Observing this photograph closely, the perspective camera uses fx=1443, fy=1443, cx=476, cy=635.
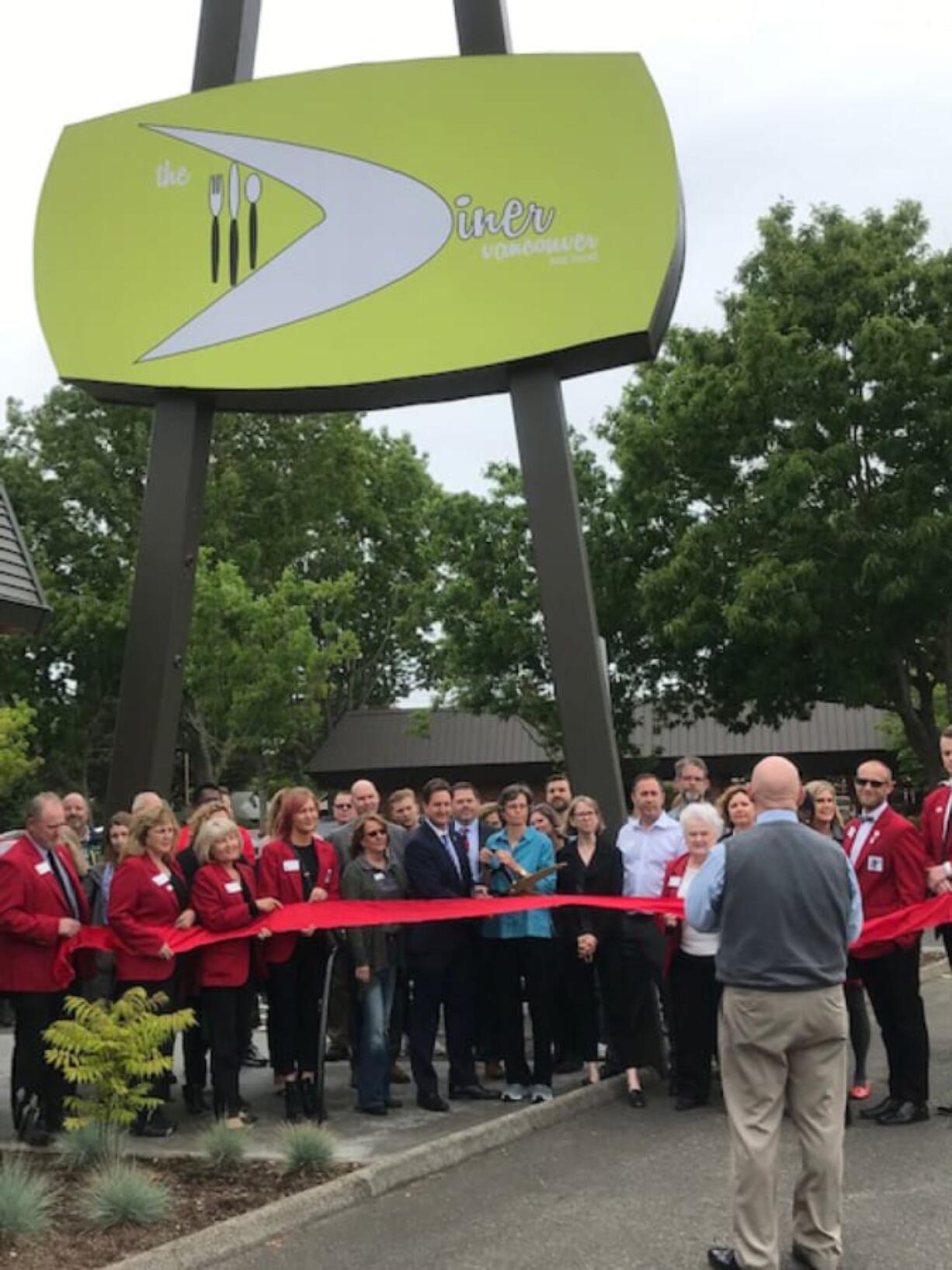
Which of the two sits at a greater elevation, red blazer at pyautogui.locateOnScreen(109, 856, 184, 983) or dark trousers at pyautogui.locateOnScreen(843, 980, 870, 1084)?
red blazer at pyautogui.locateOnScreen(109, 856, 184, 983)

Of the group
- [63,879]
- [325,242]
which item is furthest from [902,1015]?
[325,242]

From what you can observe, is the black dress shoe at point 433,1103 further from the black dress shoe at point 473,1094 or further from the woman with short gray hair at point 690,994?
the woman with short gray hair at point 690,994

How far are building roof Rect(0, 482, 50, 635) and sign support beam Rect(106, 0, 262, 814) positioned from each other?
855 millimetres

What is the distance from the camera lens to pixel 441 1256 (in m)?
6.16

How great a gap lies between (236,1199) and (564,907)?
3503 millimetres

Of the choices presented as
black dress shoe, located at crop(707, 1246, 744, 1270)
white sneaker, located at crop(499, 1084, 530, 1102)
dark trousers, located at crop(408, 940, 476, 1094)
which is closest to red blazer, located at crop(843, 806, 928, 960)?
white sneaker, located at crop(499, 1084, 530, 1102)

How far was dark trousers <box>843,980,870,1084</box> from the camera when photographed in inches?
367

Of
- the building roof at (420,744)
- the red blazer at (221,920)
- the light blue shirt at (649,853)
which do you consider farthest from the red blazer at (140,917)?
the building roof at (420,744)

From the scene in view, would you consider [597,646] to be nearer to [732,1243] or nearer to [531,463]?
[531,463]

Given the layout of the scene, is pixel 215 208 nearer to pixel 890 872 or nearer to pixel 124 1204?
pixel 890 872

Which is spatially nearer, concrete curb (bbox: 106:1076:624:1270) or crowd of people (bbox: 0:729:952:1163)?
concrete curb (bbox: 106:1076:624:1270)

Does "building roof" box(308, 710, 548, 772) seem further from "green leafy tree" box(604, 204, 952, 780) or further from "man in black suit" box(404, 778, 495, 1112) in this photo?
"man in black suit" box(404, 778, 495, 1112)

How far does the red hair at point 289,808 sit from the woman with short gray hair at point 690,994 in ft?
7.92

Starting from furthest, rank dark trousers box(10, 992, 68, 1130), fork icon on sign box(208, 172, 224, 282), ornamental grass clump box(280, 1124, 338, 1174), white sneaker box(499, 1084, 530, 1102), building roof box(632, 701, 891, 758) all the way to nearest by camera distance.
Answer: building roof box(632, 701, 891, 758)
fork icon on sign box(208, 172, 224, 282)
white sneaker box(499, 1084, 530, 1102)
dark trousers box(10, 992, 68, 1130)
ornamental grass clump box(280, 1124, 338, 1174)
